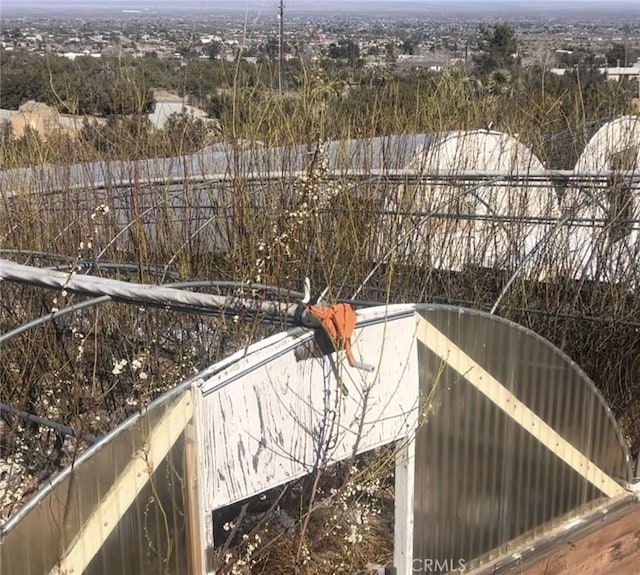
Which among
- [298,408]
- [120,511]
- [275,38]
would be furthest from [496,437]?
[275,38]

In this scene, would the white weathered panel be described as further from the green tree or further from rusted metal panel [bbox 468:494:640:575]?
the green tree

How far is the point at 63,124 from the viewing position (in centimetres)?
509

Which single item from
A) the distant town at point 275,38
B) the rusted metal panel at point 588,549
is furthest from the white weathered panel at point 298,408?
the distant town at point 275,38

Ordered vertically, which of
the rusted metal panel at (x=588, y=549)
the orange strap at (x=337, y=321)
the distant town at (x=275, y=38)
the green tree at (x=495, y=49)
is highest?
the distant town at (x=275, y=38)

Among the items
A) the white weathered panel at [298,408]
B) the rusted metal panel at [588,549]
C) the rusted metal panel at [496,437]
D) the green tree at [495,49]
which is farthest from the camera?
the green tree at [495,49]

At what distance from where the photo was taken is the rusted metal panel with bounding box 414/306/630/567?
2.77 metres

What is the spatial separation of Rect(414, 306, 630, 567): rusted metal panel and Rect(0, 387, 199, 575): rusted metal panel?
90 centimetres

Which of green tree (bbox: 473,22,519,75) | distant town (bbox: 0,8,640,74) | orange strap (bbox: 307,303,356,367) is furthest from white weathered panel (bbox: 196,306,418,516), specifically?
green tree (bbox: 473,22,519,75)

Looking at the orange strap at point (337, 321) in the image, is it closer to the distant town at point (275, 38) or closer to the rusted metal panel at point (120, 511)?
the rusted metal panel at point (120, 511)

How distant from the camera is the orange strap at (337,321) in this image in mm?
2309

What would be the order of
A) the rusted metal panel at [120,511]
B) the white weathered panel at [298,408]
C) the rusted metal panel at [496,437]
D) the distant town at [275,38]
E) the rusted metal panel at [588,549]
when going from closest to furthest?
the rusted metal panel at [120,511] → the white weathered panel at [298,408] → the rusted metal panel at [496,437] → the rusted metal panel at [588,549] → the distant town at [275,38]

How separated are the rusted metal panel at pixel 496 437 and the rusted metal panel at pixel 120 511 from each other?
899mm

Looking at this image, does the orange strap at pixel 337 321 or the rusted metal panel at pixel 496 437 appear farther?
the rusted metal panel at pixel 496 437

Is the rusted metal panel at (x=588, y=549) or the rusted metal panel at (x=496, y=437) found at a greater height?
the rusted metal panel at (x=496, y=437)
